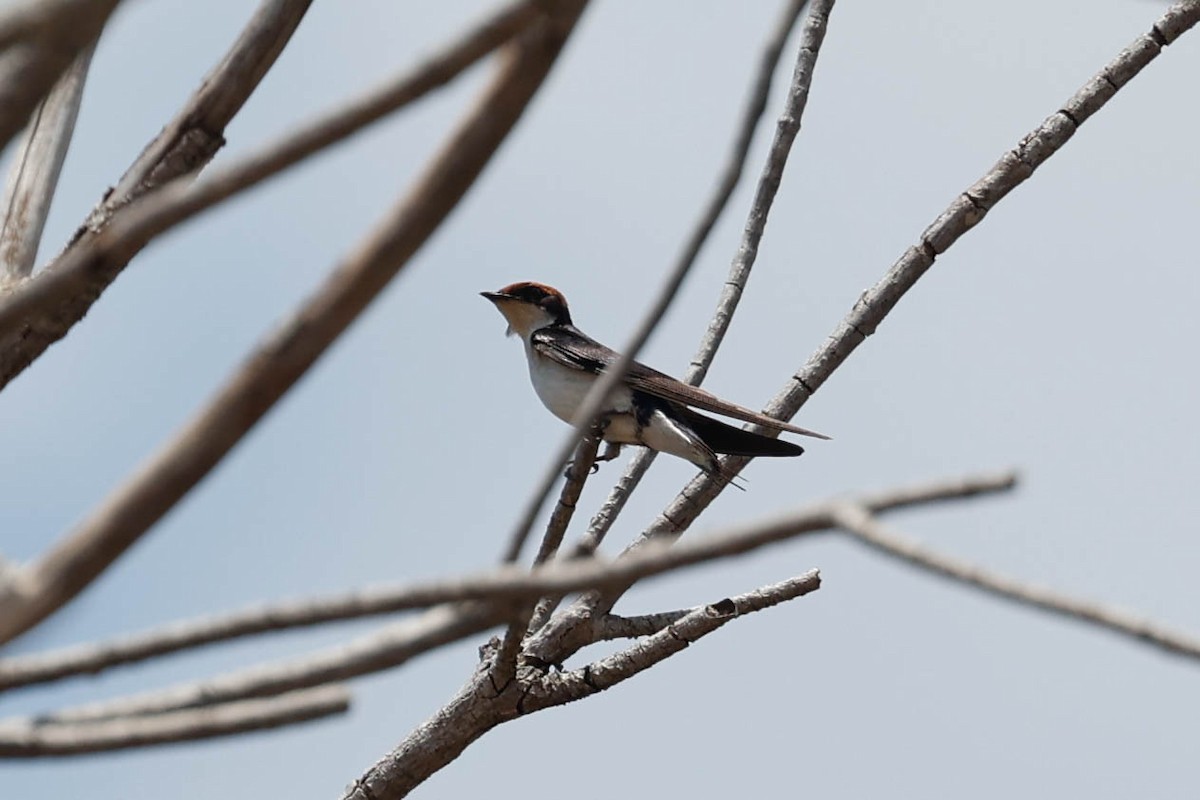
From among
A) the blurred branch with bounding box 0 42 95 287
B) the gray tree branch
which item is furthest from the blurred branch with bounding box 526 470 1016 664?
the gray tree branch

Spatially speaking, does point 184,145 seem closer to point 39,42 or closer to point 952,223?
point 39,42

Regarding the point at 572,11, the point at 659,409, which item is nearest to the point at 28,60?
the point at 572,11

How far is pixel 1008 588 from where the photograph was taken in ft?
4.70

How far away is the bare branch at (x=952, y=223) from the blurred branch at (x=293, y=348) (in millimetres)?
4013

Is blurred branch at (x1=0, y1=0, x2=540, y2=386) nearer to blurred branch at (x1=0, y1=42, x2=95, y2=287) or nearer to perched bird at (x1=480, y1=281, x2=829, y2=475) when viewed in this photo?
blurred branch at (x1=0, y1=42, x2=95, y2=287)

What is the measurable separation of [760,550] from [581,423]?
1.13 ft

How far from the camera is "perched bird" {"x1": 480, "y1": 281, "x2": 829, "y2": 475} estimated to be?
21.5 ft

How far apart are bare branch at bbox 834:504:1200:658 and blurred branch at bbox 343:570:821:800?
318cm

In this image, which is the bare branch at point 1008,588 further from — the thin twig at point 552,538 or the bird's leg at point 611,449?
the bird's leg at point 611,449

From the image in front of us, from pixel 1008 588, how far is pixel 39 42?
3.07 ft

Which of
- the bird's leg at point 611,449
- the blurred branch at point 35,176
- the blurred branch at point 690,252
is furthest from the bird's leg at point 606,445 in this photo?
the blurred branch at point 690,252

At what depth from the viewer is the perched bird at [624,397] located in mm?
6562

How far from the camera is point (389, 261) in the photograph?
4.33 feet

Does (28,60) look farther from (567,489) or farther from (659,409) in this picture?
(659,409)
